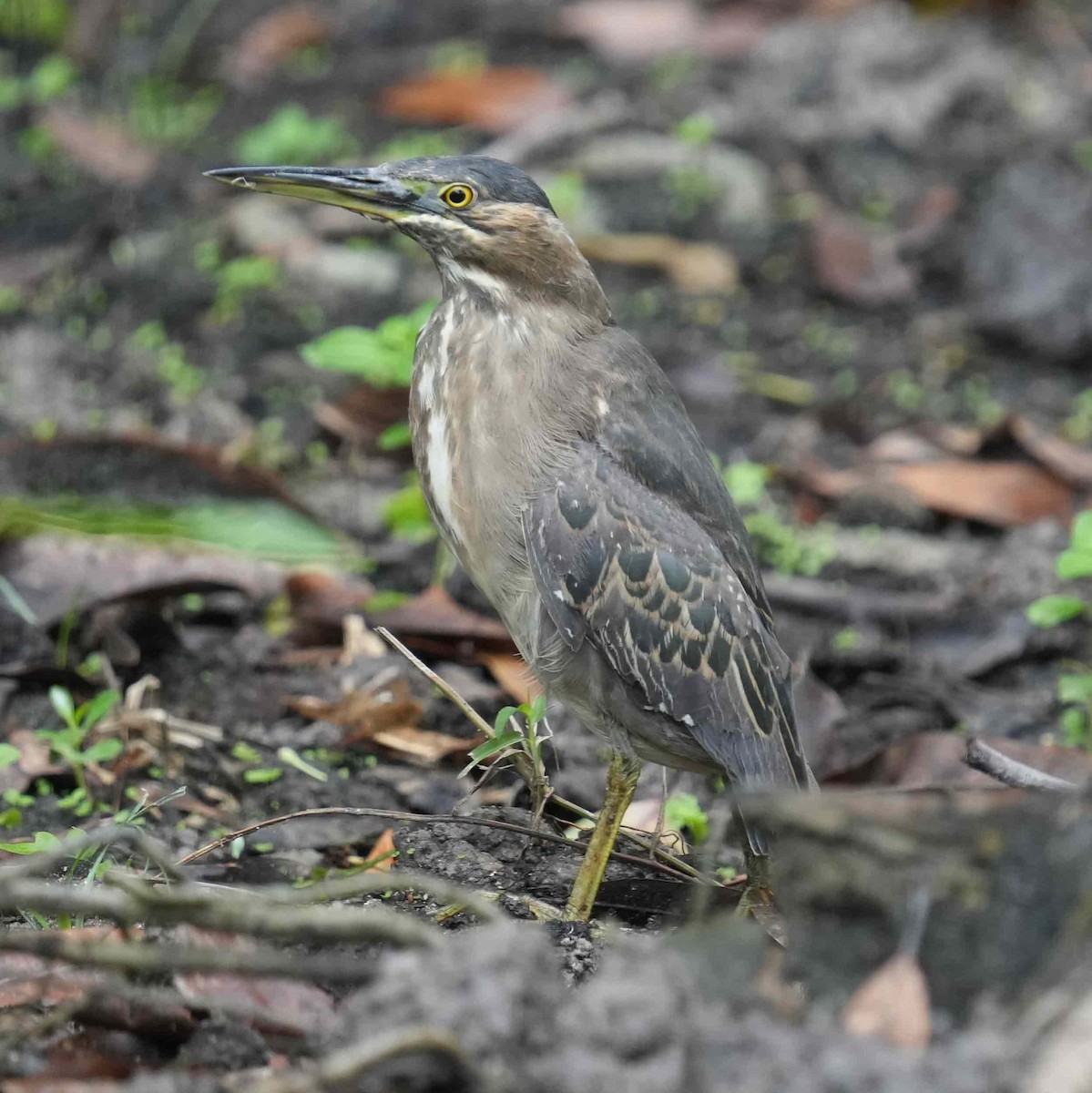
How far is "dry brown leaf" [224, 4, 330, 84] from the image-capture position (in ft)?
28.7

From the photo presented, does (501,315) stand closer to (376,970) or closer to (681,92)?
(376,970)

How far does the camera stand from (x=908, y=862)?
2.15 metres

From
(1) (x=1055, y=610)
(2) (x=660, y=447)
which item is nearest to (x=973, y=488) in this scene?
(1) (x=1055, y=610)

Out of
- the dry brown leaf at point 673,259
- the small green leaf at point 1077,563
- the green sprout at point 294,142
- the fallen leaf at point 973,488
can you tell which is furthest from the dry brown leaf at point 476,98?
the small green leaf at point 1077,563

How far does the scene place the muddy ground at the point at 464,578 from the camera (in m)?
2.14

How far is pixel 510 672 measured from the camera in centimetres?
473

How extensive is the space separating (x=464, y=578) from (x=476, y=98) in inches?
158

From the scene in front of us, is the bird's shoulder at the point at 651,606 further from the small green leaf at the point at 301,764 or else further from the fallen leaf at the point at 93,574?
the fallen leaf at the point at 93,574

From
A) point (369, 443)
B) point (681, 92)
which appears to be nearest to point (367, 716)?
point (369, 443)

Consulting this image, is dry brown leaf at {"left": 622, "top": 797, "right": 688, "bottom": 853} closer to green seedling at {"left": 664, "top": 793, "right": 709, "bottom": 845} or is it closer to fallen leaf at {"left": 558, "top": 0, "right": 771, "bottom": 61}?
green seedling at {"left": 664, "top": 793, "right": 709, "bottom": 845}

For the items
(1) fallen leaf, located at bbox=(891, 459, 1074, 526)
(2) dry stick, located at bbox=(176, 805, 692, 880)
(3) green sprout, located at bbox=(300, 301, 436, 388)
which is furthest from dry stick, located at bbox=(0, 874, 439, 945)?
(1) fallen leaf, located at bbox=(891, 459, 1074, 526)

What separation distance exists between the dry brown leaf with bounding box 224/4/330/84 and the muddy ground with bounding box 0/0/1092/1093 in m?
0.04

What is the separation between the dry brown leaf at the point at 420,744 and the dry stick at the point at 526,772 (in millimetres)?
505

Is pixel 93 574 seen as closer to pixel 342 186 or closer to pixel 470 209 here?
pixel 342 186
